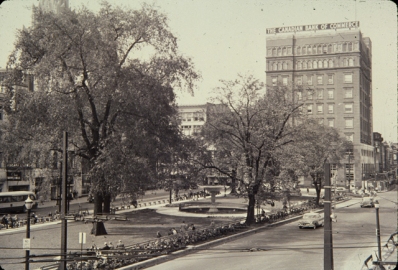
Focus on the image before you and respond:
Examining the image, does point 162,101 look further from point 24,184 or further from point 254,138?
point 24,184

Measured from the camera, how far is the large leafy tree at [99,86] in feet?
86.1

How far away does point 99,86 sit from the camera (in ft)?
92.7

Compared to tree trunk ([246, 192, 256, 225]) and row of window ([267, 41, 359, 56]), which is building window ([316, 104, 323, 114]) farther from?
tree trunk ([246, 192, 256, 225])

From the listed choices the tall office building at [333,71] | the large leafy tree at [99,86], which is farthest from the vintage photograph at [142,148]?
the tall office building at [333,71]

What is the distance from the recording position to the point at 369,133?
356ft

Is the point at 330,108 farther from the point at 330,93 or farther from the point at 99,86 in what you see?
the point at 99,86

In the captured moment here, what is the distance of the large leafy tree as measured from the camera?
26.2m

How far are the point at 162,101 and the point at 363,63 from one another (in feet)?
266

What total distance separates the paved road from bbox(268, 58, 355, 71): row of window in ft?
204

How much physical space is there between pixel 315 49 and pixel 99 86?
77606mm

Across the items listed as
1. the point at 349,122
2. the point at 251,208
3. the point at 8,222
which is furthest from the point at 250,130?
the point at 349,122

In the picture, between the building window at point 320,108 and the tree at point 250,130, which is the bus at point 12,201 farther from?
the building window at point 320,108

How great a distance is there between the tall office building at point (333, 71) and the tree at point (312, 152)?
1224 inches

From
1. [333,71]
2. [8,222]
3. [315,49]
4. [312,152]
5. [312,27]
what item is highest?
[312,27]
